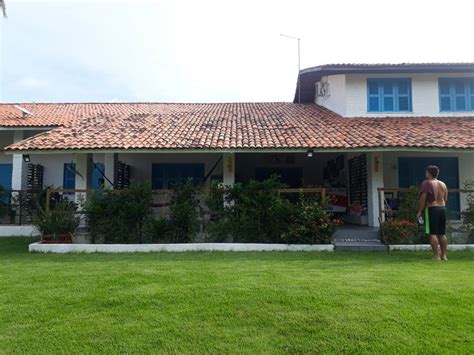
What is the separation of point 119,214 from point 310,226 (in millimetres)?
4572

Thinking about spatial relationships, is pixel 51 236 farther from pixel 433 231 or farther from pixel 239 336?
pixel 433 231

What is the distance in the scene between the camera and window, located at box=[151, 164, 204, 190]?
14.1 metres

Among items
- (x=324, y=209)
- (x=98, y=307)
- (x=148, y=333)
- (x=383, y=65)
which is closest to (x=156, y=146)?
(x=324, y=209)

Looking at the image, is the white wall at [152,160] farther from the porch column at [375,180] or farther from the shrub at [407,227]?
the shrub at [407,227]

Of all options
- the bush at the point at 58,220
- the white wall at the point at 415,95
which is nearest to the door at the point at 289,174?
the white wall at the point at 415,95

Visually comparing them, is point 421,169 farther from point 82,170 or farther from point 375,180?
point 82,170

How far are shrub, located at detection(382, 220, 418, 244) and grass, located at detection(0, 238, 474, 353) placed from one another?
218 cm

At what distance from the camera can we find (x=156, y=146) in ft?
34.2

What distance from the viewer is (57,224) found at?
992 centimetres

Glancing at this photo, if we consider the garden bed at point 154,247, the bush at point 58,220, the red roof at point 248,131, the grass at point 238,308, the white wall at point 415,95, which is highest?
the white wall at point 415,95

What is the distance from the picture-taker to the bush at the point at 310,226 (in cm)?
942

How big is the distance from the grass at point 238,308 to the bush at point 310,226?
85.7 inches

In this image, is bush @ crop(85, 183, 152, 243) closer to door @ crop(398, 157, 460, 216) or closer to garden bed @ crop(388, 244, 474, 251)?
garden bed @ crop(388, 244, 474, 251)

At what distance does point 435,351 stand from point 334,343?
896 mm
